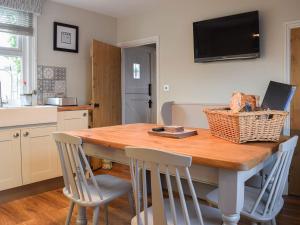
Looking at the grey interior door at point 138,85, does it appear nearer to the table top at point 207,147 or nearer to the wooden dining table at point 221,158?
the table top at point 207,147

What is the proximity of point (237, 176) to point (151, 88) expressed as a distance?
4505 mm

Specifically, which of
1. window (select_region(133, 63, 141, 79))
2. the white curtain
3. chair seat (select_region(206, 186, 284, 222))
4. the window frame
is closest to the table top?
chair seat (select_region(206, 186, 284, 222))

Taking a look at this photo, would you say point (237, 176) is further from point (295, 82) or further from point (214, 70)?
point (214, 70)

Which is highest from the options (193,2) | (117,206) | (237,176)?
(193,2)

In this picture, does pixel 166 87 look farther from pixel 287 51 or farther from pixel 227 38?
pixel 287 51

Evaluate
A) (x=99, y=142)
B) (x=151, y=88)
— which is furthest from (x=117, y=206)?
(x=151, y=88)

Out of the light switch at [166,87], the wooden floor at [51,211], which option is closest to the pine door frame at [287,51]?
the wooden floor at [51,211]

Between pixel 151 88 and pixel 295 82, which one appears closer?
pixel 295 82

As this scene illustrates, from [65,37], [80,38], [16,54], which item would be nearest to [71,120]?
[16,54]

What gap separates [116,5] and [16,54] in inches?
59.5

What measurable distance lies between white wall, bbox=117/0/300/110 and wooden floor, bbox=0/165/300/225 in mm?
1309

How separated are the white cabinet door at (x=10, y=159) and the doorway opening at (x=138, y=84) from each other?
2065mm

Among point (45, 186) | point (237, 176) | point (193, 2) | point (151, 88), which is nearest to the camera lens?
point (237, 176)

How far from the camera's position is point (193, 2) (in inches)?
142
